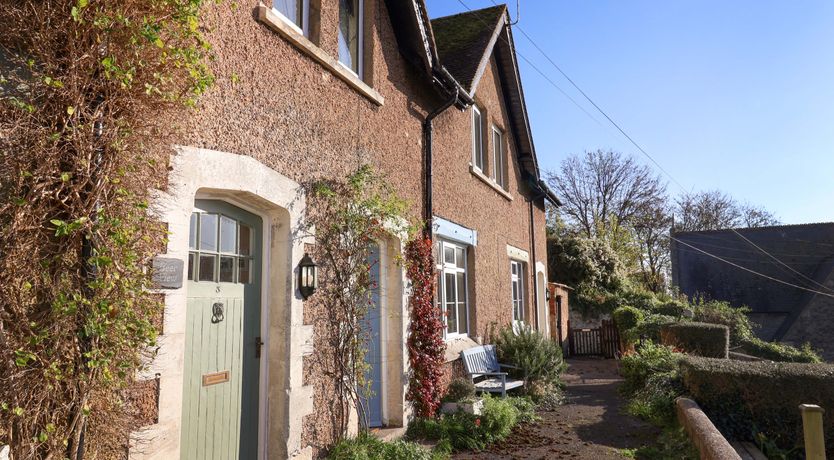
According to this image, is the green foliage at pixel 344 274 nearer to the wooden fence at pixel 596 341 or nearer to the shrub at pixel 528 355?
the shrub at pixel 528 355

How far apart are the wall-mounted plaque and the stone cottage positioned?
0.02m

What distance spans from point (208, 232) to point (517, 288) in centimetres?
974

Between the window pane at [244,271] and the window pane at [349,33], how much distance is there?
2735mm

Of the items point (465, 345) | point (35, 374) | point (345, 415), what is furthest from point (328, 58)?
point (465, 345)

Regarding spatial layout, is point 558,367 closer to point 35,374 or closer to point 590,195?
point 35,374

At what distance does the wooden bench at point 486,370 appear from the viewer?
889cm

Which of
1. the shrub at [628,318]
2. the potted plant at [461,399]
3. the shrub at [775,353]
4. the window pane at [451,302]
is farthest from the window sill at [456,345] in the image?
the shrub at [775,353]

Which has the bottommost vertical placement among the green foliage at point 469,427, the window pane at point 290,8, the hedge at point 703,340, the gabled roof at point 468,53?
the green foliage at point 469,427

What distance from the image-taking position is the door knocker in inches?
176

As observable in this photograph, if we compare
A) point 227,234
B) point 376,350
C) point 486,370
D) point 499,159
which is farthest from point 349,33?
point 499,159

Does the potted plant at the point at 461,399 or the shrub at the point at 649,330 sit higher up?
the shrub at the point at 649,330

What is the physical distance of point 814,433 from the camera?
4211 mm

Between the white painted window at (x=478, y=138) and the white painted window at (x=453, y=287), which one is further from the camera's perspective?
the white painted window at (x=478, y=138)

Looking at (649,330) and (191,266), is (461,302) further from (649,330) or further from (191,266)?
(649,330)
